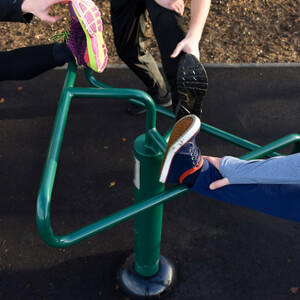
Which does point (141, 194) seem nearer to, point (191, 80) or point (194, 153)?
point (194, 153)

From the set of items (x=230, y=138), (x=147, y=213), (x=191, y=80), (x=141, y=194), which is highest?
(x=191, y=80)

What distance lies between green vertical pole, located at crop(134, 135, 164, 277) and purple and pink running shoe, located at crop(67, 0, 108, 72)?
0.51 metres

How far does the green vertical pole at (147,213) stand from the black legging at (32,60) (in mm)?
684

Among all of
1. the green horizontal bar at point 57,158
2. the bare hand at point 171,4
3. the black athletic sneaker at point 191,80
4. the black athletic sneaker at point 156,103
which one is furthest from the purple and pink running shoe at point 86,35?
the black athletic sneaker at point 156,103

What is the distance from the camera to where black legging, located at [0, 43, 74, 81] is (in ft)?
6.29

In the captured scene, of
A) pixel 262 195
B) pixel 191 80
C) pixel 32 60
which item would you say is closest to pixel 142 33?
pixel 32 60

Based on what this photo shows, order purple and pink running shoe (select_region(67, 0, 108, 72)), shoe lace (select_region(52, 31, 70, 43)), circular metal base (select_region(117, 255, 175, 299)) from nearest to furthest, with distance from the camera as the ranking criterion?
purple and pink running shoe (select_region(67, 0, 108, 72)) < shoe lace (select_region(52, 31, 70, 43)) < circular metal base (select_region(117, 255, 175, 299))

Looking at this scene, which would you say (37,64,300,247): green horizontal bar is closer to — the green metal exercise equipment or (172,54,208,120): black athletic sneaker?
the green metal exercise equipment

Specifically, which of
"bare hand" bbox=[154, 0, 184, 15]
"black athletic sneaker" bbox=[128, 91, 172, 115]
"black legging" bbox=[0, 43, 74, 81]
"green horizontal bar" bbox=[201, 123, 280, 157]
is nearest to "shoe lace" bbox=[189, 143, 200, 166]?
"green horizontal bar" bbox=[201, 123, 280, 157]

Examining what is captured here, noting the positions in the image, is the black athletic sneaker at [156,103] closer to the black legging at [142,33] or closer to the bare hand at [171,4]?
the black legging at [142,33]

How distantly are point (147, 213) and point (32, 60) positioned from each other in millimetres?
988

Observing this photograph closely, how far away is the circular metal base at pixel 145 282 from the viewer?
2113 millimetres

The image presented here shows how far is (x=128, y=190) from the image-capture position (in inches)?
105

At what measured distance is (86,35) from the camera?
1731 mm
